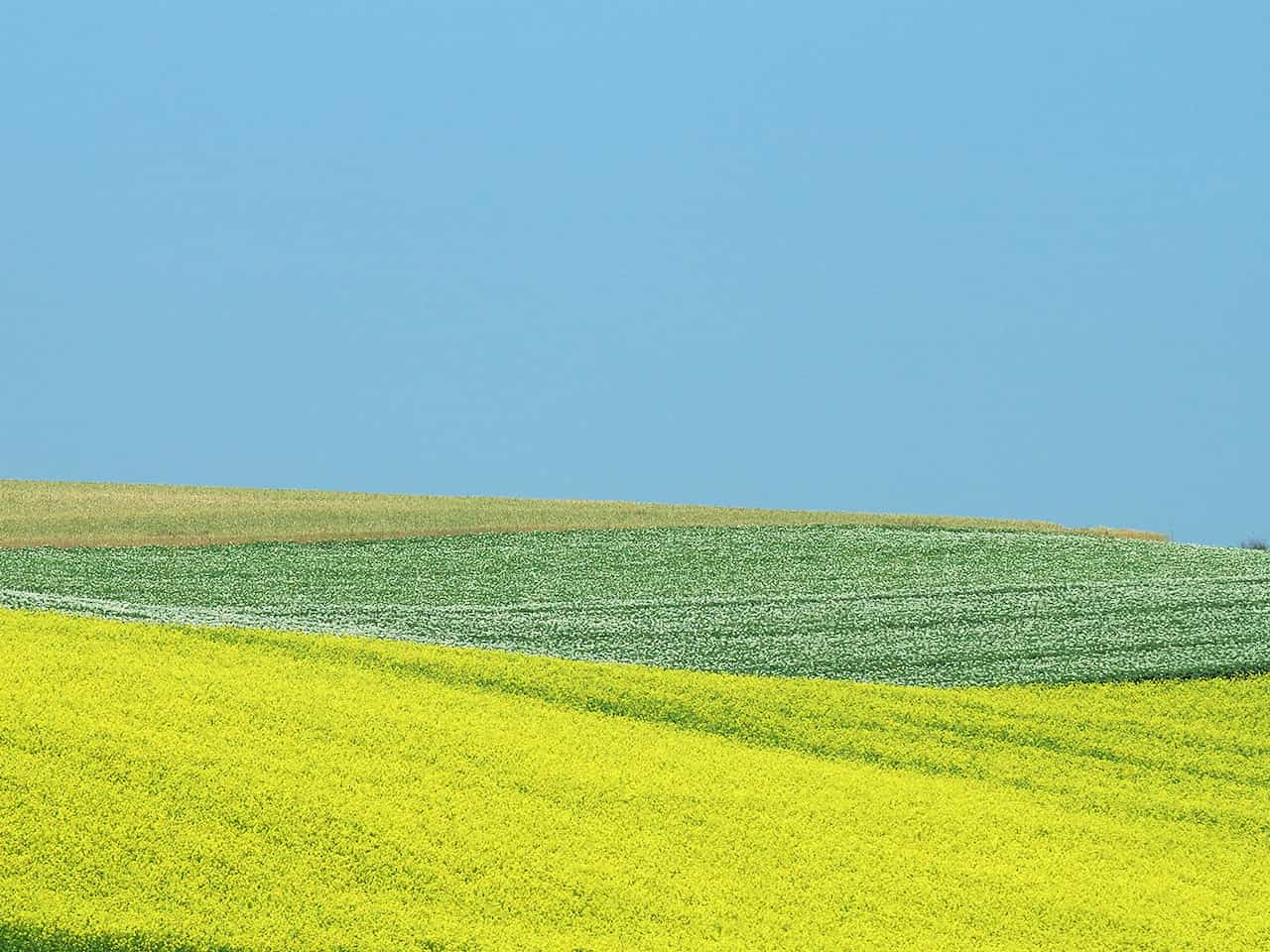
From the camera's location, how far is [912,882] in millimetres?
10719

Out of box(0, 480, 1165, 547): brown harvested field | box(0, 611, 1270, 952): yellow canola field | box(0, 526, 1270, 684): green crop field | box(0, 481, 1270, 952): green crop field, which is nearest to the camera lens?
box(0, 611, 1270, 952): yellow canola field

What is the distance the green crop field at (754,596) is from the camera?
1914 cm

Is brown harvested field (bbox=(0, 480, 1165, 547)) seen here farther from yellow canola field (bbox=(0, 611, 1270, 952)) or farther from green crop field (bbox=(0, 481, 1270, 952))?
yellow canola field (bbox=(0, 611, 1270, 952))

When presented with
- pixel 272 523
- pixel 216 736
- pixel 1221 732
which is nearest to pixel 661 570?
pixel 272 523

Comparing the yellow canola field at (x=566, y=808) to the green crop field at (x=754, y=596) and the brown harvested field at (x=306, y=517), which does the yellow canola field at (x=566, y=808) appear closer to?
the green crop field at (x=754, y=596)

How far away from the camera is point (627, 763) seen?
12797 millimetres

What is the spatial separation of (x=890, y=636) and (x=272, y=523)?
51.9ft

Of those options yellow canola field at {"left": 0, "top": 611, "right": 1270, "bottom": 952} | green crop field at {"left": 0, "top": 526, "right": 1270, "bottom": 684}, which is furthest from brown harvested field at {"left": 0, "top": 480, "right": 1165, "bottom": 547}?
yellow canola field at {"left": 0, "top": 611, "right": 1270, "bottom": 952}

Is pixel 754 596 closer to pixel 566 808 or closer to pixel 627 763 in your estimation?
pixel 627 763

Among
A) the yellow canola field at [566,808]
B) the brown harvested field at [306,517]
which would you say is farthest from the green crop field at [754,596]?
the yellow canola field at [566,808]

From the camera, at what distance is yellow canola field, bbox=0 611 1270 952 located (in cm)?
957

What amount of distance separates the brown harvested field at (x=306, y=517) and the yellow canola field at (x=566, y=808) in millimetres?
13332

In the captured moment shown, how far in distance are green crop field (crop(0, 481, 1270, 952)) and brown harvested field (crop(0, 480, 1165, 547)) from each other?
435 centimetres

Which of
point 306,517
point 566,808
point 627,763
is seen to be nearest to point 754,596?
point 627,763
